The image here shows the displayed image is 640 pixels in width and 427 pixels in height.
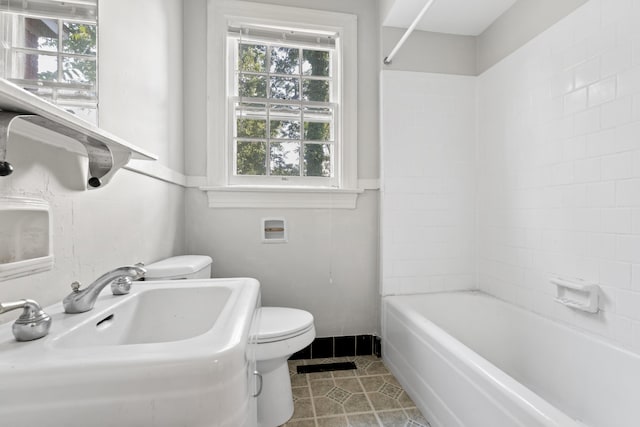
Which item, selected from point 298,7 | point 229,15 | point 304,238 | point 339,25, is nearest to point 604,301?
point 304,238

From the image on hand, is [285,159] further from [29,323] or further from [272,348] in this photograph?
[29,323]

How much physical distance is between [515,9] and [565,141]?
3.14 ft

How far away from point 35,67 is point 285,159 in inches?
60.4

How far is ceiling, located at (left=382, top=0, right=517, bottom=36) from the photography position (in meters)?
1.96

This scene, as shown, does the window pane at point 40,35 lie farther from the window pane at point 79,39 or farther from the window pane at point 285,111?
the window pane at point 285,111

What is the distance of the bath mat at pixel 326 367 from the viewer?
2.00m

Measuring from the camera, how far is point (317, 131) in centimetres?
225

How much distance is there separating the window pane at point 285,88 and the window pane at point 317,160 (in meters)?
0.37

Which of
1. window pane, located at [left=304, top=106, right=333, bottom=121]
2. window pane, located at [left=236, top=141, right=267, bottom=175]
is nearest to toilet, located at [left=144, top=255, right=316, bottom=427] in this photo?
window pane, located at [left=236, top=141, right=267, bottom=175]

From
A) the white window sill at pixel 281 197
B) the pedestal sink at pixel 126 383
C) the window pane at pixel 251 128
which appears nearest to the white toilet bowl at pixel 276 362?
the white window sill at pixel 281 197

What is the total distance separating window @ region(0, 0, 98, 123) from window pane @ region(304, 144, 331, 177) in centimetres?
136

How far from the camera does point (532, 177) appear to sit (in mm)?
1815

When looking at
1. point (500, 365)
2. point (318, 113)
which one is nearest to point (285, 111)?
point (318, 113)

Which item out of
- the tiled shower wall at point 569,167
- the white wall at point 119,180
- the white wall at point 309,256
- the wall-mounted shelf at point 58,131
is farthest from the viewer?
the white wall at point 309,256
